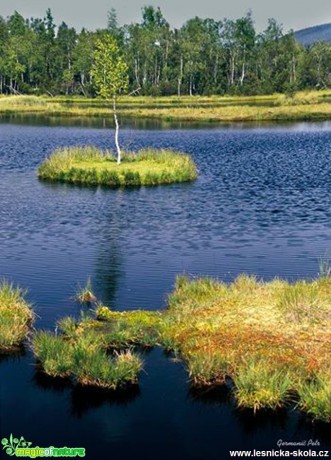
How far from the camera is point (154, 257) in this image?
32.1m

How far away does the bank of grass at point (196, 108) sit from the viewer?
12444cm

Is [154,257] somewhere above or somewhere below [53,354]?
above

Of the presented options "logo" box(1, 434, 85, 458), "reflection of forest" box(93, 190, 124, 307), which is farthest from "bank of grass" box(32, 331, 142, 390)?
"reflection of forest" box(93, 190, 124, 307)

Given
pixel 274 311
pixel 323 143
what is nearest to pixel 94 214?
pixel 274 311

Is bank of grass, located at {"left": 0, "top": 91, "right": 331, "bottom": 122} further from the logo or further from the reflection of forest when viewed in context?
the logo

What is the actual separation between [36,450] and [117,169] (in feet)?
135

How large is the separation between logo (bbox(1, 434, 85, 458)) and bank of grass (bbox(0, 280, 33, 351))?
18.5 feet

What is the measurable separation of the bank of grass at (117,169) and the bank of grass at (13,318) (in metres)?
28.8

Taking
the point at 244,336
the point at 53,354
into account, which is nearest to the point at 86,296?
the point at 53,354

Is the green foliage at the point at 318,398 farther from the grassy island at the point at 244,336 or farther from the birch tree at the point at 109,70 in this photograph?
the birch tree at the point at 109,70

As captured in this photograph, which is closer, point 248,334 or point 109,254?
point 248,334

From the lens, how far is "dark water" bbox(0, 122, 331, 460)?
16406 millimetres

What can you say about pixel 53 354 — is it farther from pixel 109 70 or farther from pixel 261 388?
pixel 109 70

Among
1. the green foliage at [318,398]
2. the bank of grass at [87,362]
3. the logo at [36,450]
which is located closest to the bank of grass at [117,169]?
Result: the bank of grass at [87,362]
